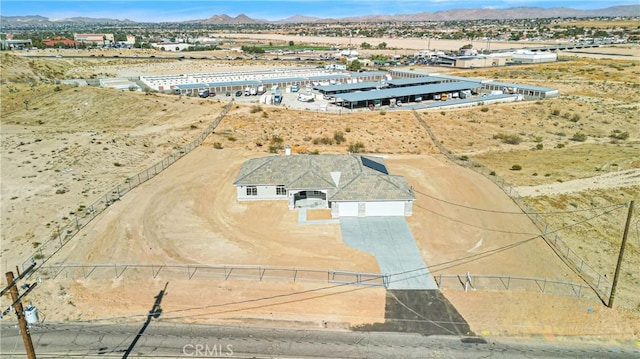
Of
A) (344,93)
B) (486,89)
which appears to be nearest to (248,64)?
(344,93)

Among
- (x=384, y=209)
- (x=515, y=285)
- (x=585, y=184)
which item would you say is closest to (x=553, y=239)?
(x=515, y=285)

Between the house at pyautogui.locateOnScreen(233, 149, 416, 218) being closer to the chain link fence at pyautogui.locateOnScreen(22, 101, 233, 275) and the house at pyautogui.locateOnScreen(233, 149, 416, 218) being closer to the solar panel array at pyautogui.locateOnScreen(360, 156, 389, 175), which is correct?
the solar panel array at pyautogui.locateOnScreen(360, 156, 389, 175)

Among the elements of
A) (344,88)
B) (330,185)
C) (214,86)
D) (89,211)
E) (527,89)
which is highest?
(214,86)

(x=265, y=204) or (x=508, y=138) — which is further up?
(x=508, y=138)

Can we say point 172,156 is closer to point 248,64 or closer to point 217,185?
point 217,185

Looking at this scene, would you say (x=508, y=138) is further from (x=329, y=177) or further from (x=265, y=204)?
(x=265, y=204)
